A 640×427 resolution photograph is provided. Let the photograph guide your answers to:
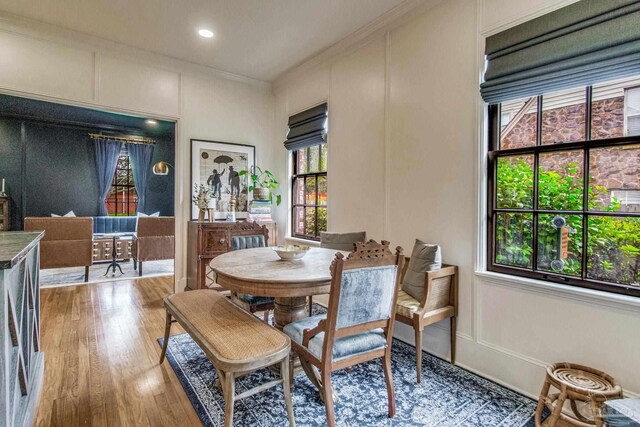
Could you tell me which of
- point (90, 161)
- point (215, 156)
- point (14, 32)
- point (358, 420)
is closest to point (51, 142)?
point (90, 161)

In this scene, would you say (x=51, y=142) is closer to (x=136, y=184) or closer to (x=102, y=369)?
(x=136, y=184)

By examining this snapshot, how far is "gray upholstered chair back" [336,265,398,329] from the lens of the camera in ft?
5.45

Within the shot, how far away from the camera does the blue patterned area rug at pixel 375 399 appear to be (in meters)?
1.86

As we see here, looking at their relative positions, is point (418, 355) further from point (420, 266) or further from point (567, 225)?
point (567, 225)

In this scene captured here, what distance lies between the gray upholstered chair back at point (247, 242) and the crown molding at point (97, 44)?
97.3 inches

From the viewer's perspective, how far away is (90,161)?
745cm

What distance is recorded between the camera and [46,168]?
7012mm

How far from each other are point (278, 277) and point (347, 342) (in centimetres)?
52

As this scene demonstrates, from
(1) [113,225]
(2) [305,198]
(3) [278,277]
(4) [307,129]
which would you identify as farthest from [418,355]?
(1) [113,225]

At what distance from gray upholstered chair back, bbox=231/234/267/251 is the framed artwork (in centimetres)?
127

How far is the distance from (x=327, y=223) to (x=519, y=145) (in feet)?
7.20

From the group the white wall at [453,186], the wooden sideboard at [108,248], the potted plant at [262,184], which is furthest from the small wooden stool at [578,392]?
the wooden sideboard at [108,248]

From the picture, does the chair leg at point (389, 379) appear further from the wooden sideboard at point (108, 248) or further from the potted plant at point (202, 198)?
the wooden sideboard at point (108, 248)

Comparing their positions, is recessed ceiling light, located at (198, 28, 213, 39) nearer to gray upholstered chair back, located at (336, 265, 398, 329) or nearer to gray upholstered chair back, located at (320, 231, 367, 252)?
gray upholstered chair back, located at (320, 231, 367, 252)
